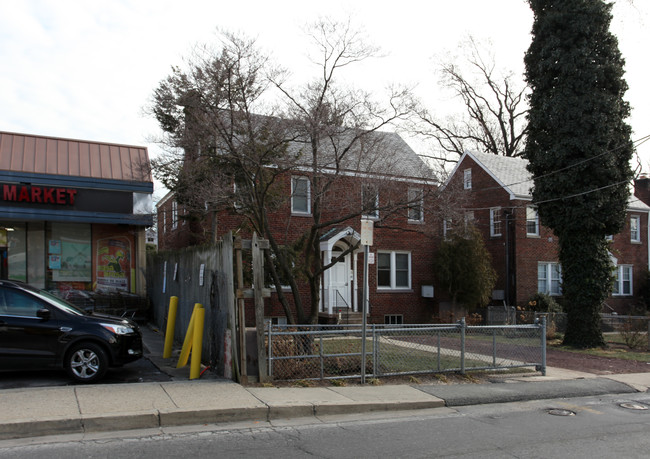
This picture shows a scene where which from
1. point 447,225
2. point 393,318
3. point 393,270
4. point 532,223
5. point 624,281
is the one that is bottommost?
point 393,318

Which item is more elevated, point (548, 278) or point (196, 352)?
point (548, 278)

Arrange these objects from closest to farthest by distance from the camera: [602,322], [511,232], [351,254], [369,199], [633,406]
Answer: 1. [633,406]
2. [369,199]
3. [351,254]
4. [602,322]
5. [511,232]

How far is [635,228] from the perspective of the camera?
109 ft

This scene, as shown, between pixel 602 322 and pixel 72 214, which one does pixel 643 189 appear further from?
pixel 72 214

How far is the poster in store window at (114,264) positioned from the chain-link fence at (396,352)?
7710 millimetres

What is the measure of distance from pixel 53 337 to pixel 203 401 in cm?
284

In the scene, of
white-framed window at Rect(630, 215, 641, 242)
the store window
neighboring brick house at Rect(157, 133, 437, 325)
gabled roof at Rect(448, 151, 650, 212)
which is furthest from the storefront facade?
white-framed window at Rect(630, 215, 641, 242)

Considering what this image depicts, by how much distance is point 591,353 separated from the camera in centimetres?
1585

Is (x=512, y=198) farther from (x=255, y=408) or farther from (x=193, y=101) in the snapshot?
(x=255, y=408)

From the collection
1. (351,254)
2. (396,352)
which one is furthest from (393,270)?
(396,352)

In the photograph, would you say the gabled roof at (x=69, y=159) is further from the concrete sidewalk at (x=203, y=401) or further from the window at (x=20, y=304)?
the concrete sidewalk at (x=203, y=401)

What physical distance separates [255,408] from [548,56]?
49.4 feet

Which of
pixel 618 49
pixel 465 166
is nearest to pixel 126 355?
pixel 618 49

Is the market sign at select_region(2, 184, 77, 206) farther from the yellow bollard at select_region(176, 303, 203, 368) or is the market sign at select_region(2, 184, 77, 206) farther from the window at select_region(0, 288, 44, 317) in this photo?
the yellow bollard at select_region(176, 303, 203, 368)
